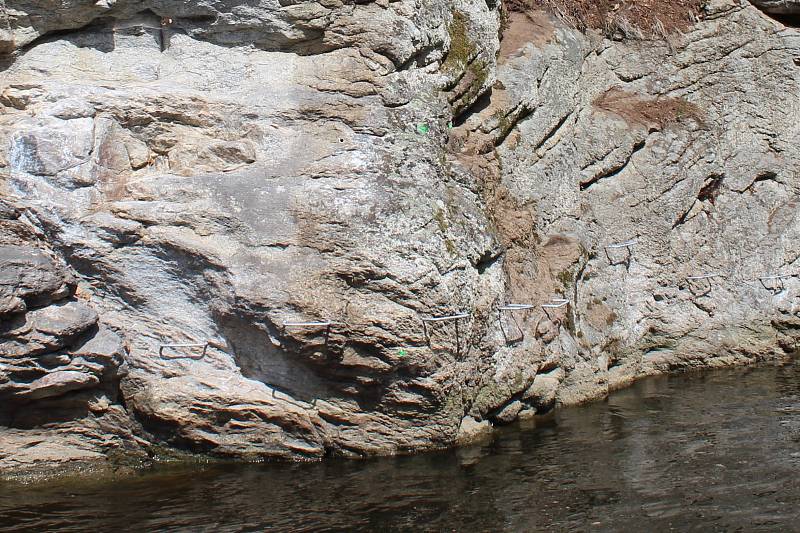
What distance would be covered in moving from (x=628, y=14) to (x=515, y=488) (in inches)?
305

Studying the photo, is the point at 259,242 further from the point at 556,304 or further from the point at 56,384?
the point at 556,304

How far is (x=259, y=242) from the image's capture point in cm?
885

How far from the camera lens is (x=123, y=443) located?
9016mm

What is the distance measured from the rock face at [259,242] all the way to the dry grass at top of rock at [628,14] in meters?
2.30

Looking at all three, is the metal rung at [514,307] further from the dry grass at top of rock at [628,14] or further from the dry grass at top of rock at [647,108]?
the dry grass at top of rock at [628,14]

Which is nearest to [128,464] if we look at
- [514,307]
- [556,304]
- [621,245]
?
[514,307]

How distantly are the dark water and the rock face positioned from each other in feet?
1.72

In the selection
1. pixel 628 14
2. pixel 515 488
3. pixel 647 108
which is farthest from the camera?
pixel 628 14

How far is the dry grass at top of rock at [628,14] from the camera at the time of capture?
490 inches

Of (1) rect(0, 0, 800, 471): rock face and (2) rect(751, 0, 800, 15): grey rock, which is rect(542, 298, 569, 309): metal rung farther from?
(2) rect(751, 0, 800, 15): grey rock

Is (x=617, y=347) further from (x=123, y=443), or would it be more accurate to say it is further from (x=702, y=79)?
(x=123, y=443)

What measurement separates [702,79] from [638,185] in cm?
198

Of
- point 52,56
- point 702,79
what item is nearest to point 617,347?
point 702,79

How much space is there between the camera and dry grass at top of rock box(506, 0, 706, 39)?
1245 centimetres
